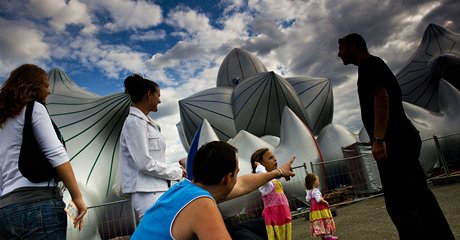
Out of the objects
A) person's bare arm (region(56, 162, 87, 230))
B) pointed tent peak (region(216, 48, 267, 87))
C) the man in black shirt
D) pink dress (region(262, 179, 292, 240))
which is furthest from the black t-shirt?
pointed tent peak (region(216, 48, 267, 87))

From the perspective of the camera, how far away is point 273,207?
3.79 meters

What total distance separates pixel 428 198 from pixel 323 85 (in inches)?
445

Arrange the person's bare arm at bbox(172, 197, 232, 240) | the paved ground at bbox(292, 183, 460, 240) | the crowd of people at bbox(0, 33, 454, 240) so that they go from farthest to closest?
the paved ground at bbox(292, 183, 460, 240) < the crowd of people at bbox(0, 33, 454, 240) < the person's bare arm at bbox(172, 197, 232, 240)

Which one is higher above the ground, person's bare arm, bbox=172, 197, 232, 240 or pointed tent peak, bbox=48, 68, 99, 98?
pointed tent peak, bbox=48, 68, 99, 98

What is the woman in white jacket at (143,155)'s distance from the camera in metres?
2.25

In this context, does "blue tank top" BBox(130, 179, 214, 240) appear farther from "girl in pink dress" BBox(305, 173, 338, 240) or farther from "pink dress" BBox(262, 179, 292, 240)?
"girl in pink dress" BBox(305, 173, 338, 240)

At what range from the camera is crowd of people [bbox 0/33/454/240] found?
131 centimetres

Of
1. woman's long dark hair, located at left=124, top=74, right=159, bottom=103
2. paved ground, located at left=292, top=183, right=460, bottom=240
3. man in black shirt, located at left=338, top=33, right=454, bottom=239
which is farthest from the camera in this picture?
paved ground, located at left=292, top=183, right=460, bottom=240

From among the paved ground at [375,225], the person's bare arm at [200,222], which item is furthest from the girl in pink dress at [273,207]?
the person's bare arm at [200,222]

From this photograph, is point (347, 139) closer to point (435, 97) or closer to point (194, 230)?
point (435, 97)

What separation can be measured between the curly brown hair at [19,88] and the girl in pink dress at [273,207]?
240cm

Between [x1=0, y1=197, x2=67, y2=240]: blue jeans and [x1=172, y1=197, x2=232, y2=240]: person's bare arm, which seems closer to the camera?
[x1=172, y1=197, x2=232, y2=240]: person's bare arm

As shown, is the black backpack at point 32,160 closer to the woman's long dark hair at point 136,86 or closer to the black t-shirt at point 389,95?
the woman's long dark hair at point 136,86

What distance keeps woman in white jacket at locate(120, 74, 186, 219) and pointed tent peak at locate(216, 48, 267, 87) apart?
11.6 m
